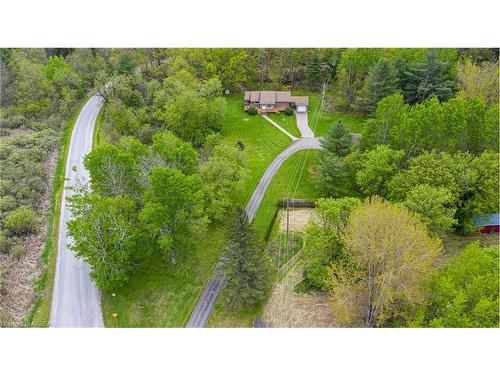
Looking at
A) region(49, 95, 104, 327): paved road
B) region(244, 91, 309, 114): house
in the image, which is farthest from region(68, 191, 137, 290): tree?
region(244, 91, 309, 114): house

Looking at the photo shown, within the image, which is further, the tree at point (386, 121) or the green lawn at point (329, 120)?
the green lawn at point (329, 120)

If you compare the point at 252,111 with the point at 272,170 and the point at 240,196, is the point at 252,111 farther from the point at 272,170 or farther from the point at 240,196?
the point at 240,196

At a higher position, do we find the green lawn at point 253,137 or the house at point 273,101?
the house at point 273,101

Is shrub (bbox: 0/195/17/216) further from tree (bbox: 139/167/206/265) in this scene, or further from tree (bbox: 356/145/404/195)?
tree (bbox: 356/145/404/195)

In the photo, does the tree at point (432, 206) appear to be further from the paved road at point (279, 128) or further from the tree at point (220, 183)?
the paved road at point (279, 128)

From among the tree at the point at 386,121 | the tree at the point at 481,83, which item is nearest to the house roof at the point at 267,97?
the tree at the point at 386,121
